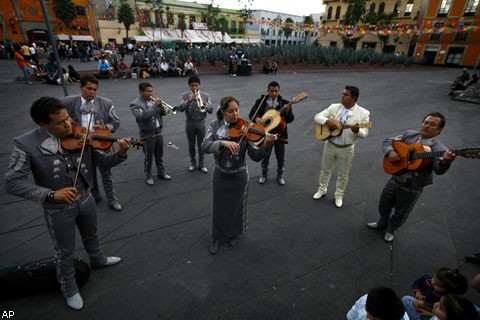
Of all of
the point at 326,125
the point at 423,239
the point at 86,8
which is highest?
the point at 86,8

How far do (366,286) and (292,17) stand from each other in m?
74.9

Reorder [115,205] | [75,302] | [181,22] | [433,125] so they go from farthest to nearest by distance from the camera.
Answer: [181,22] < [115,205] < [433,125] < [75,302]

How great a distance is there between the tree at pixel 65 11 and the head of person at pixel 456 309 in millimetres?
47276

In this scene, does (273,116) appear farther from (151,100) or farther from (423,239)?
(423,239)

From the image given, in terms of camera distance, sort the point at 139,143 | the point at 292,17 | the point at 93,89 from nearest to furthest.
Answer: the point at 139,143 < the point at 93,89 < the point at 292,17

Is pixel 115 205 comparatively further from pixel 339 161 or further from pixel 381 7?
pixel 381 7

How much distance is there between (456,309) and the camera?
6.08ft

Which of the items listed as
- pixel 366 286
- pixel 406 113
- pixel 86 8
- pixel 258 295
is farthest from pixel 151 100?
pixel 86 8

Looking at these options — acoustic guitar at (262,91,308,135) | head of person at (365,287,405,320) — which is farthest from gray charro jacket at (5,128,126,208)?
head of person at (365,287,405,320)

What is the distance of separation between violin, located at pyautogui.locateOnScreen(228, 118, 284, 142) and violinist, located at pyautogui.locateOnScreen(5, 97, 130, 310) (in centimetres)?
123

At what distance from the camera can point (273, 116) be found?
160 inches

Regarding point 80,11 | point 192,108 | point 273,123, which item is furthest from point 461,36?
point 80,11

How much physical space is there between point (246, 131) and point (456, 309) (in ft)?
7.99

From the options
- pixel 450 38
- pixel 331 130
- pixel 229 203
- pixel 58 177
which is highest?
pixel 450 38
